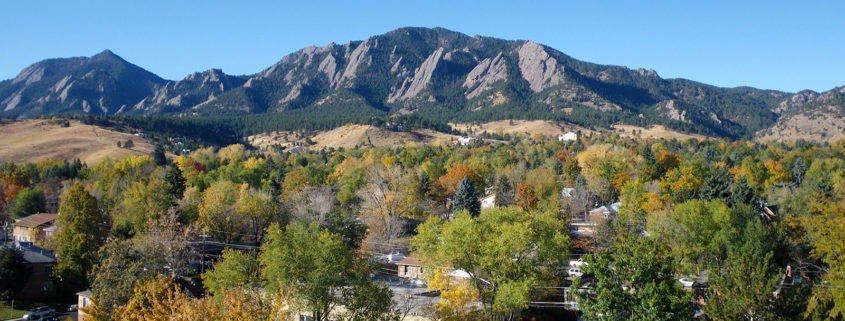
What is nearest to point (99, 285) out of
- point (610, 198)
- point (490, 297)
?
point (490, 297)

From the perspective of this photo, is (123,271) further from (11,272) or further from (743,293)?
(743,293)

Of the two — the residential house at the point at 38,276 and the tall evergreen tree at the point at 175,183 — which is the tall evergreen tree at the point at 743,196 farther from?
the tall evergreen tree at the point at 175,183

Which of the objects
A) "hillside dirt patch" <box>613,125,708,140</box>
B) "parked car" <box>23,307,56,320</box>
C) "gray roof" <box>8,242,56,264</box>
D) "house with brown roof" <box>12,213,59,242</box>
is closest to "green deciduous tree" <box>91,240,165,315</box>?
"parked car" <box>23,307,56,320</box>

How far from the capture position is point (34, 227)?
194 feet

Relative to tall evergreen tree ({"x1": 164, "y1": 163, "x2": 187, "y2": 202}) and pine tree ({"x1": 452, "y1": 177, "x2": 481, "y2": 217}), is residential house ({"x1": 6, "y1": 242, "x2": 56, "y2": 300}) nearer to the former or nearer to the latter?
tall evergreen tree ({"x1": 164, "y1": 163, "x2": 187, "y2": 202})

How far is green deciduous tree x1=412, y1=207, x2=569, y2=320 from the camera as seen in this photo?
29.6m

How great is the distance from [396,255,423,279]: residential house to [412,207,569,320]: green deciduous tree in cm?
948

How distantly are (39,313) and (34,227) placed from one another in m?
26.1

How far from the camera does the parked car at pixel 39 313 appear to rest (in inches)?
1469

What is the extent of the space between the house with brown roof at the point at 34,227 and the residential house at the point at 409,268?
39538 millimetres

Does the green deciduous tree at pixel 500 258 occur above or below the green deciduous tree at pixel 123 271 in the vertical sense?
above

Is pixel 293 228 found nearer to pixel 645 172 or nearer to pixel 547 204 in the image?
pixel 547 204

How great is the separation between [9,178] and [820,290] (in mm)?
104195

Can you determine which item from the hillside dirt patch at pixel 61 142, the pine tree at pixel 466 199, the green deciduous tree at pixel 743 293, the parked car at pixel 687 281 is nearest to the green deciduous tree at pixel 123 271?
the green deciduous tree at pixel 743 293
